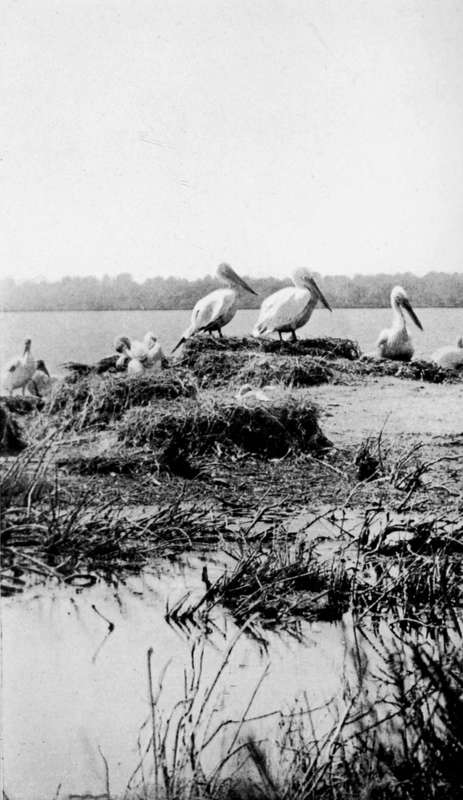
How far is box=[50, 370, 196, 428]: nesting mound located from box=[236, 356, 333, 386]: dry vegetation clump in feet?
1.34

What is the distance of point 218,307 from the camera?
4.27 meters

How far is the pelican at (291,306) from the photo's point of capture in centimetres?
407

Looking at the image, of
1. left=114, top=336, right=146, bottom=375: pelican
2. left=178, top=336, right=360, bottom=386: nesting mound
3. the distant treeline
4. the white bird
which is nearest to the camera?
the distant treeline

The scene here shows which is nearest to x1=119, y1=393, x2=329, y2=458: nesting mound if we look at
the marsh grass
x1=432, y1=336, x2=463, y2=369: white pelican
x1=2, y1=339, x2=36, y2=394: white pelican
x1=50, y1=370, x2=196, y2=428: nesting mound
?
x1=50, y1=370, x2=196, y2=428: nesting mound

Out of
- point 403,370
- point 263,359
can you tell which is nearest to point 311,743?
point 263,359

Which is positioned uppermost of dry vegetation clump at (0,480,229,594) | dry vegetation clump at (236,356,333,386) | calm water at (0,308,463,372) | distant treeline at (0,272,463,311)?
distant treeline at (0,272,463,311)

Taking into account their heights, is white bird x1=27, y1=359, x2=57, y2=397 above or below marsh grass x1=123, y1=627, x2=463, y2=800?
above

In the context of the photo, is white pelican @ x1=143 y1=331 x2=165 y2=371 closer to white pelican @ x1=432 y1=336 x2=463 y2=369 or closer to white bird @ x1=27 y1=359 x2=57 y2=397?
white bird @ x1=27 y1=359 x2=57 y2=397

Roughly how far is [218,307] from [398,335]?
1198mm

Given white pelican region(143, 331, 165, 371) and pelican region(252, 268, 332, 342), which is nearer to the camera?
pelican region(252, 268, 332, 342)

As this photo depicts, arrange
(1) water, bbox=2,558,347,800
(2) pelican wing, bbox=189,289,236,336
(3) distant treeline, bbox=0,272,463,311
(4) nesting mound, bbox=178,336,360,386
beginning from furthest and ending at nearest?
(4) nesting mound, bbox=178,336,360,386
(2) pelican wing, bbox=189,289,236,336
(3) distant treeline, bbox=0,272,463,311
(1) water, bbox=2,558,347,800

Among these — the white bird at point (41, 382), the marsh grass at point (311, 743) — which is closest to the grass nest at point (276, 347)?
the white bird at point (41, 382)

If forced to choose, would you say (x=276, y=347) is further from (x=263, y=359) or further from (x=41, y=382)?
(x=41, y=382)

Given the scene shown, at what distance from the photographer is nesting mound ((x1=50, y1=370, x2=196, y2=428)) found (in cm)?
407
